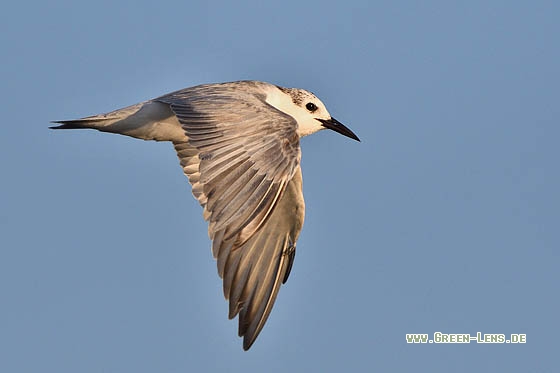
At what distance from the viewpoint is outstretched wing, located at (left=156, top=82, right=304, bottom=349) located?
10086 mm

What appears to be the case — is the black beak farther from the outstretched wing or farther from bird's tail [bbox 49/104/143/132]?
bird's tail [bbox 49/104/143/132]

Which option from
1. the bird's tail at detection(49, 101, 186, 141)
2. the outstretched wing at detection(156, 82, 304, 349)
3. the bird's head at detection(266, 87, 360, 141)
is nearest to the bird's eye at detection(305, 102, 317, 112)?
the bird's head at detection(266, 87, 360, 141)

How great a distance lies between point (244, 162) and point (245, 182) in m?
0.31

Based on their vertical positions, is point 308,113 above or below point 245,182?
above

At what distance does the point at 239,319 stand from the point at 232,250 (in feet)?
2.87

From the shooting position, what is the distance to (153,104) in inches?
519

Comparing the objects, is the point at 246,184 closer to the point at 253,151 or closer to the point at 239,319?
the point at 253,151

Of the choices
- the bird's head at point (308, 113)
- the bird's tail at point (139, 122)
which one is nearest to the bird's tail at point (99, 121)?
the bird's tail at point (139, 122)

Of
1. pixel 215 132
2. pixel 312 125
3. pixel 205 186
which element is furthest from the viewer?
pixel 312 125

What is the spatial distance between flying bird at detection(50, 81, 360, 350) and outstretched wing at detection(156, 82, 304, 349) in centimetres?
1

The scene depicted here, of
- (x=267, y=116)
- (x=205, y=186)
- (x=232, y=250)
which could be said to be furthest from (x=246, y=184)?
(x=232, y=250)

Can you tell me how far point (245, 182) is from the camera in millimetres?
10172

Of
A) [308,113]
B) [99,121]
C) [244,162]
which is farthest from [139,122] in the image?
[244,162]

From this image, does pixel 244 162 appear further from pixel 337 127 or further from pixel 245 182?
pixel 337 127
